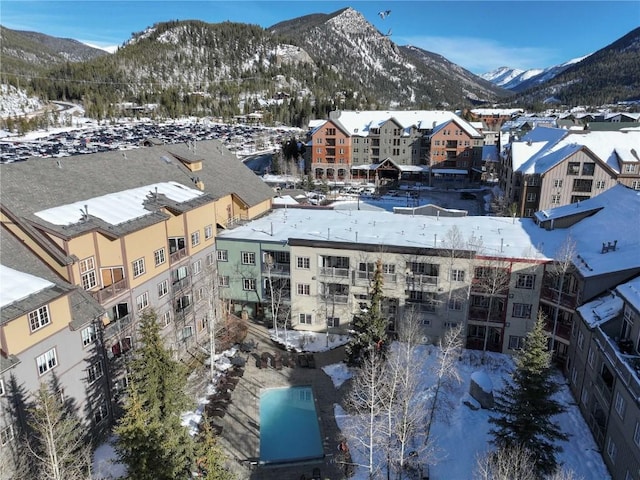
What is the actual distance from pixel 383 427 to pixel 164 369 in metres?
11.9

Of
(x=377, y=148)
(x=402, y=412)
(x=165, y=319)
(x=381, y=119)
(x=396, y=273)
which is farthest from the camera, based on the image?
(x=381, y=119)

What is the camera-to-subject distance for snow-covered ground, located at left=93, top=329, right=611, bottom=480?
874 inches

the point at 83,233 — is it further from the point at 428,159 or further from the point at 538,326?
the point at 428,159

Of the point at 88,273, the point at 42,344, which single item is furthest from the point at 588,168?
the point at 42,344

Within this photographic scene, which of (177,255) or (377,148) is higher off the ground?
(377,148)

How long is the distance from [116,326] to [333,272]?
53.5ft

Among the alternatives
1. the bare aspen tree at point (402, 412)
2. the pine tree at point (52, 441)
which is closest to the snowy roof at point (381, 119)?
the bare aspen tree at point (402, 412)

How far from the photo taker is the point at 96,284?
24.0 meters

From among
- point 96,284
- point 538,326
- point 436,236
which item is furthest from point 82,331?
point 436,236

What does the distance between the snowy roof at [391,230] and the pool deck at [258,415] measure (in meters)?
8.91

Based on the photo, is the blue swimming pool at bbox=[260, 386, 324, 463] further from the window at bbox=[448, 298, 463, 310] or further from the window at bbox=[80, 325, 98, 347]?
the window at bbox=[448, 298, 463, 310]

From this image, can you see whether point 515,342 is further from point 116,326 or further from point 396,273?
point 116,326

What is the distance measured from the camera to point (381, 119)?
10212cm

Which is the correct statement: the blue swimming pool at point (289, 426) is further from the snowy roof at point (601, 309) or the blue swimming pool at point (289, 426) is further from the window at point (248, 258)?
the snowy roof at point (601, 309)
